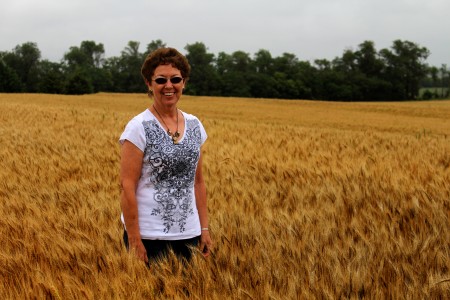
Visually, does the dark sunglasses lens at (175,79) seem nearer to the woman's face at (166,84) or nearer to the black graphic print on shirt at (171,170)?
the woman's face at (166,84)

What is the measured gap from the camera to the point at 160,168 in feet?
7.13

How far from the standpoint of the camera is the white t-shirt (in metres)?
2.13

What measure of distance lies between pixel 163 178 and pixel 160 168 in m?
0.06

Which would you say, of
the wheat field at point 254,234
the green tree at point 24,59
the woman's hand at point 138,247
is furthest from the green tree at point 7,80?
the woman's hand at point 138,247

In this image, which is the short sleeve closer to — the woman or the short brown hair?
the woman

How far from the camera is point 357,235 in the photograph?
2.50 meters

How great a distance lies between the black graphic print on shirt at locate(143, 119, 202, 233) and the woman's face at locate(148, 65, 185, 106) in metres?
0.11

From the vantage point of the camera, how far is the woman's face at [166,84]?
2.17 m

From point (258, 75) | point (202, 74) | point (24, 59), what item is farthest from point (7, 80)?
point (258, 75)

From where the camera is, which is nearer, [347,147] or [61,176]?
[61,176]

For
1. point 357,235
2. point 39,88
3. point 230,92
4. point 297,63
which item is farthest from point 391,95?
point 357,235

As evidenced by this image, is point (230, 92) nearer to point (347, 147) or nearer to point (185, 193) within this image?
point (347, 147)

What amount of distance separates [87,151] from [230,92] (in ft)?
218

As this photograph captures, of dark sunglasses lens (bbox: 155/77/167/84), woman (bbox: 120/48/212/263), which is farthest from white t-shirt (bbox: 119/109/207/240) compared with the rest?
dark sunglasses lens (bbox: 155/77/167/84)
